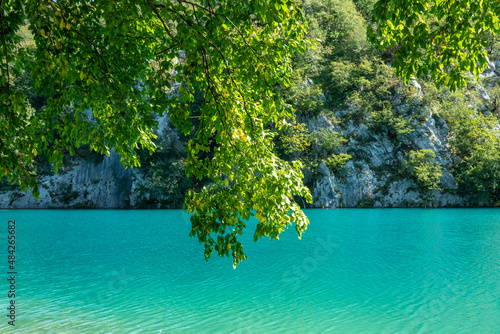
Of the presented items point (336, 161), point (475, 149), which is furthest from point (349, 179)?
point (475, 149)

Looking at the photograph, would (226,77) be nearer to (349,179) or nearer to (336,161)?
(336,161)

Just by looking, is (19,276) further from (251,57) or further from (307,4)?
(307,4)

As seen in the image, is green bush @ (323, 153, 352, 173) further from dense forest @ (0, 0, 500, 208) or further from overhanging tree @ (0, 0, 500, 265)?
overhanging tree @ (0, 0, 500, 265)

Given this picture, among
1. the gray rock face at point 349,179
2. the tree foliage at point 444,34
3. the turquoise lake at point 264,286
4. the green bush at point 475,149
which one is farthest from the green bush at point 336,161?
the tree foliage at point 444,34

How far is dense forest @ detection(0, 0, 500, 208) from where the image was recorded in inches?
1462

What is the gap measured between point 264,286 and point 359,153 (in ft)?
108

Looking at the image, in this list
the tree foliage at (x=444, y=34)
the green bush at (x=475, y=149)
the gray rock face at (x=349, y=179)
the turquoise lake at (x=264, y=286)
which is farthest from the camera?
the gray rock face at (x=349, y=179)

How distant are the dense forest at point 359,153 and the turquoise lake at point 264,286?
21.0 metres

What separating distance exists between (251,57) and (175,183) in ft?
118

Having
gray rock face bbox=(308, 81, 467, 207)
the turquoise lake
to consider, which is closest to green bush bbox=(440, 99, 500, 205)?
gray rock face bbox=(308, 81, 467, 207)

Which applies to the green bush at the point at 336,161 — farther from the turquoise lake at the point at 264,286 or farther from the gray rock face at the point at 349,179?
the turquoise lake at the point at 264,286

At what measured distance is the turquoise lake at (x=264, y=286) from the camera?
731 centimetres

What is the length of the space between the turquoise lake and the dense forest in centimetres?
2096

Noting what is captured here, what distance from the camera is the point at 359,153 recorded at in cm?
3994
